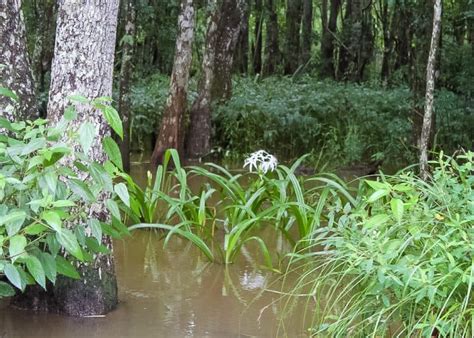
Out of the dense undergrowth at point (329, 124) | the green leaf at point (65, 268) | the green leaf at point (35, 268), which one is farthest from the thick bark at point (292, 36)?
the green leaf at point (35, 268)

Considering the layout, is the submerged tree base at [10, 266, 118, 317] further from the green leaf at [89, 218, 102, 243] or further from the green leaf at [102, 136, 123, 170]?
the green leaf at [102, 136, 123, 170]

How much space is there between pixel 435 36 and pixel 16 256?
18.8 ft

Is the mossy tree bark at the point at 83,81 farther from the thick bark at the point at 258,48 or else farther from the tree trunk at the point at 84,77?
the thick bark at the point at 258,48

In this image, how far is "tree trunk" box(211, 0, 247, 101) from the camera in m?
12.6

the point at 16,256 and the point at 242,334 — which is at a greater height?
the point at 16,256

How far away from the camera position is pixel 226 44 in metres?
12.9

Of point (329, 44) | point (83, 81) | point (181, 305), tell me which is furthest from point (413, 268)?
point (329, 44)

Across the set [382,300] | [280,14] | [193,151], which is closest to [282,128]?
[193,151]

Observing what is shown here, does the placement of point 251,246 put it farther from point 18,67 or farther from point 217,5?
point 217,5

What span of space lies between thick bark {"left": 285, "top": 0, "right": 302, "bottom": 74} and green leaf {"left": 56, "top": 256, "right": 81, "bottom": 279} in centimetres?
2086

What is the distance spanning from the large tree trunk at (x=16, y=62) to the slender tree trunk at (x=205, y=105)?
6.91m

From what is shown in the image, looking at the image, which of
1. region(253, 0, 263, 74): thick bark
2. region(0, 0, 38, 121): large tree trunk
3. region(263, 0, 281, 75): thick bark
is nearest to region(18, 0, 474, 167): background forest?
region(0, 0, 38, 121): large tree trunk

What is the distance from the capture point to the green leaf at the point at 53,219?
3266 millimetres

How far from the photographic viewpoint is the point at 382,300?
3418 mm
